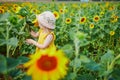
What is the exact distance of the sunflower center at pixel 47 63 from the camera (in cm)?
75

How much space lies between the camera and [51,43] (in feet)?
10.1

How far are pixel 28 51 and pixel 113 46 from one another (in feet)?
5.32

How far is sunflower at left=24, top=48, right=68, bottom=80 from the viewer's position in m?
0.74

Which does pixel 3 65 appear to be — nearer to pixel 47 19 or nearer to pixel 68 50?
pixel 68 50

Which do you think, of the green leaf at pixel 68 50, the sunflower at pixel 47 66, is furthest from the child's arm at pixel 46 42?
the sunflower at pixel 47 66

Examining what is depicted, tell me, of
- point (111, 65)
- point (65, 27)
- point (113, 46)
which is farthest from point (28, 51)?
point (111, 65)

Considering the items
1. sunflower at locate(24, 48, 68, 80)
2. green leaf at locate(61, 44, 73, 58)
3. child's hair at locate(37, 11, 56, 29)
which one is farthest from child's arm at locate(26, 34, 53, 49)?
sunflower at locate(24, 48, 68, 80)

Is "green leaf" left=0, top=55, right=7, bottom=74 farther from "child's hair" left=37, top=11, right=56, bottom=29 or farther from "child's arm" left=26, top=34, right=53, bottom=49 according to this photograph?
"child's hair" left=37, top=11, right=56, bottom=29

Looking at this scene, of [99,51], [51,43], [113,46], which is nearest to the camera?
[51,43]

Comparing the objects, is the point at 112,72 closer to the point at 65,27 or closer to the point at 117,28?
the point at 65,27

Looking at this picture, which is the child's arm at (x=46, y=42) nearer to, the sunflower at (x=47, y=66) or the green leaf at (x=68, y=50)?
the green leaf at (x=68, y=50)

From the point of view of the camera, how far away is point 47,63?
75cm

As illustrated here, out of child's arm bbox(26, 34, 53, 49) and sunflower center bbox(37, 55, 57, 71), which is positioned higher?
sunflower center bbox(37, 55, 57, 71)

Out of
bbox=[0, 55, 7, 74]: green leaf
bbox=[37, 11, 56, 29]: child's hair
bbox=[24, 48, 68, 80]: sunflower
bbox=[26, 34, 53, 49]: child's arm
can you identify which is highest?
bbox=[0, 55, 7, 74]: green leaf
